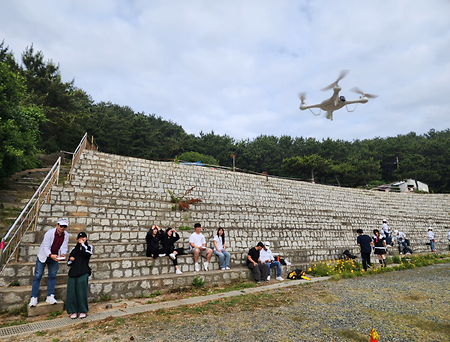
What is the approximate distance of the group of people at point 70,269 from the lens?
13.5 ft

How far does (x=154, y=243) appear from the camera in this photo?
623 centimetres

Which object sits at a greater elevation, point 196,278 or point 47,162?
point 47,162

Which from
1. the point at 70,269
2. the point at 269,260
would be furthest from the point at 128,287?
the point at 269,260

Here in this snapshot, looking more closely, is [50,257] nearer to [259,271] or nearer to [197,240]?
[197,240]

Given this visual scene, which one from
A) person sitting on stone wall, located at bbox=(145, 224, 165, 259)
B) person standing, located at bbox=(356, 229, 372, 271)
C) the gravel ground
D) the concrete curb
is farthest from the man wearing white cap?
person standing, located at bbox=(356, 229, 372, 271)

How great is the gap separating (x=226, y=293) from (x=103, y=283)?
257 centimetres

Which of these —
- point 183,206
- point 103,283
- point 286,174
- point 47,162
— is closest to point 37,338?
point 103,283

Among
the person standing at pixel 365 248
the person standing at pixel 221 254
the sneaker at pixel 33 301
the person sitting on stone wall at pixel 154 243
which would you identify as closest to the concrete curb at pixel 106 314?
the sneaker at pixel 33 301

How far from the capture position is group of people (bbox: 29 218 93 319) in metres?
4.10

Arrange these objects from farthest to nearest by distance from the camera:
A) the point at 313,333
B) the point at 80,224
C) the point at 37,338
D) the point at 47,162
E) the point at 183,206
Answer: the point at 47,162
the point at 183,206
the point at 80,224
the point at 313,333
the point at 37,338

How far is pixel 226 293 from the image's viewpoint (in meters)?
5.70

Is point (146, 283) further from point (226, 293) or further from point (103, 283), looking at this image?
point (226, 293)

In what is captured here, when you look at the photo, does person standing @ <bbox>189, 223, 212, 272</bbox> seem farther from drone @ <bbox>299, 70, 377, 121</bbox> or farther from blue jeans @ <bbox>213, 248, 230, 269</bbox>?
drone @ <bbox>299, 70, 377, 121</bbox>

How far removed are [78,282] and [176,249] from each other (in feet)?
8.75
